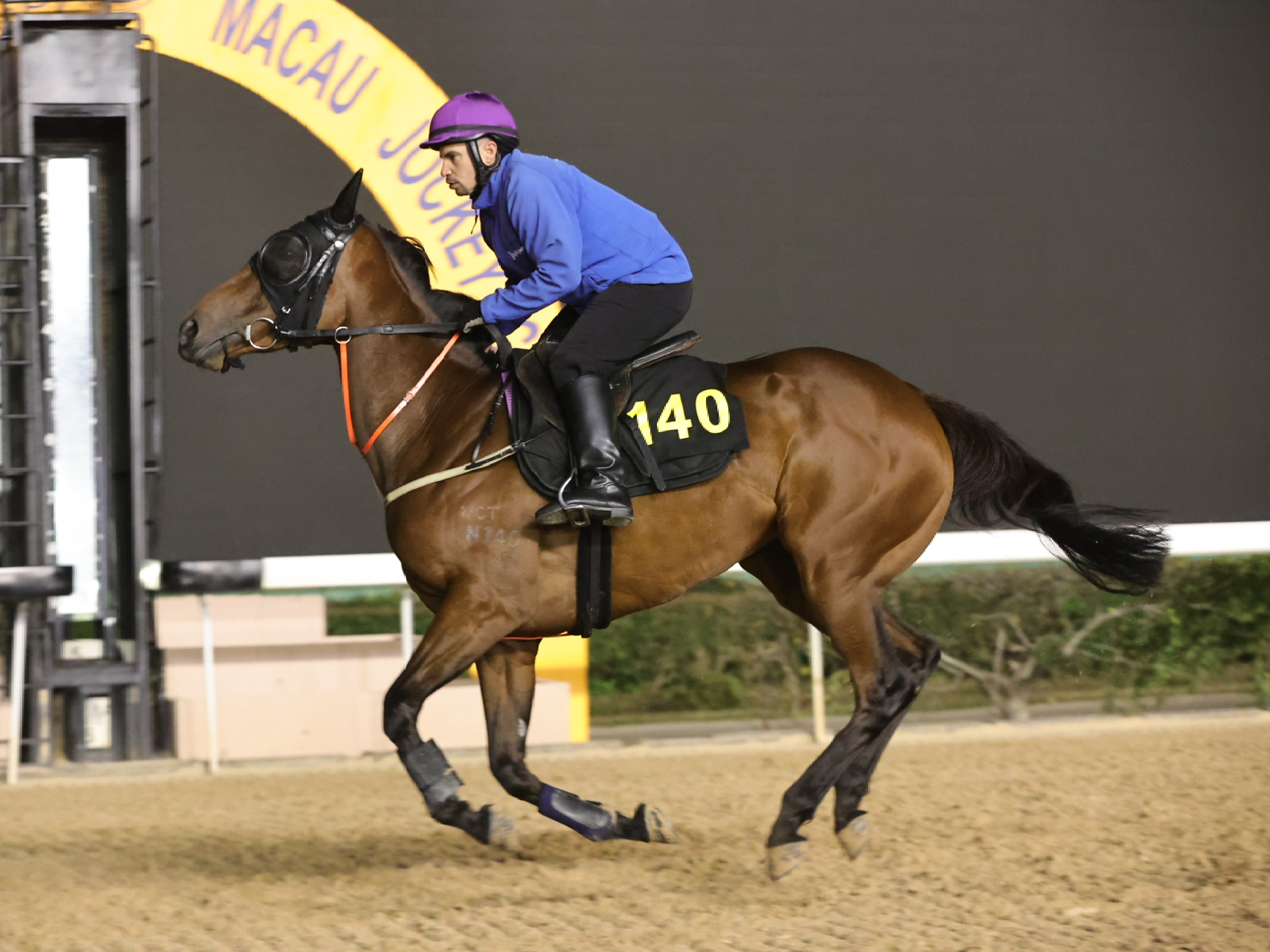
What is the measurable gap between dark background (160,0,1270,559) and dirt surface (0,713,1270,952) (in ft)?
3.35

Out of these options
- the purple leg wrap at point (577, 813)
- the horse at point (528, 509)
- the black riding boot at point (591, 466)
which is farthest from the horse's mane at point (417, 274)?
the purple leg wrap at point (577, 813)

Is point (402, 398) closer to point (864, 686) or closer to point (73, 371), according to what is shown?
point (864, 686)

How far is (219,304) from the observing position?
3.27 m

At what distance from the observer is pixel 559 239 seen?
3.01m

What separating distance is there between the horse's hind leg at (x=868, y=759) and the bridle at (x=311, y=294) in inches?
47.3

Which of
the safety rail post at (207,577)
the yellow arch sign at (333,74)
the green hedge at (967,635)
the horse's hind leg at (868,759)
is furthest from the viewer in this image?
the green hedge at (967,635)

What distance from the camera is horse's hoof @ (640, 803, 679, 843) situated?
3371 mm

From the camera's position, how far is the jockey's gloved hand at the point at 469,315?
3.28 m

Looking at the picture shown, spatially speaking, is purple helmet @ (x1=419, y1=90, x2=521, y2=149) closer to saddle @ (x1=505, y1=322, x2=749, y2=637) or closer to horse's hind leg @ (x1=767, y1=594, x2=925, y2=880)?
saddle @ (x1=505, y1=322, x2=749, y2=637)

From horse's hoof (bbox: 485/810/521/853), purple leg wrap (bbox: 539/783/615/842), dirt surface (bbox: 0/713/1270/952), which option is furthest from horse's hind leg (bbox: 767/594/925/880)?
horse's hoof (bbox: 485/810/521/853)

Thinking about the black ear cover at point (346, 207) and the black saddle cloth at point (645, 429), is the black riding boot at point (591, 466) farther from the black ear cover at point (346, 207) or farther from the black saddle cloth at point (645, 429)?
the black ear cover at point (346, 207)

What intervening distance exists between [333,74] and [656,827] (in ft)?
9.77

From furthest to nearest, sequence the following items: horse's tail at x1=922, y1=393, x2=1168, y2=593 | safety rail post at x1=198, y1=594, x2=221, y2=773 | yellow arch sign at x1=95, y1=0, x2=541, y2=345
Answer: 1. safety rail post at x1=198, y1=594, x2=221, y2=773
2. yellow arch sign at x1=95, y1=0, x2=541, y2=345
3. horse's tail at x1=922, y1=393, x2=1168, y2=593

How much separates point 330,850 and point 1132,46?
13.9ft
